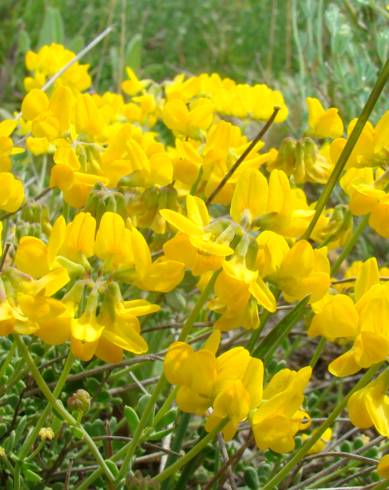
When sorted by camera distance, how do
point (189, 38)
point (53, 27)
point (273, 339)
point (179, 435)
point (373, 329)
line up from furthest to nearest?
point (189, 38) < point (53, 27) < point (179, 435) < point (273, 339) < point (373, 329)

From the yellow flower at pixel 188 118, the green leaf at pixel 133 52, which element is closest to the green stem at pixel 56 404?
the yellow flower at pixel 188 118

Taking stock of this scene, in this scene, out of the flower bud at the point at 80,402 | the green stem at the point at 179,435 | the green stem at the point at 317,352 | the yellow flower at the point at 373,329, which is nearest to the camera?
the yellow flower at the point at 373,329

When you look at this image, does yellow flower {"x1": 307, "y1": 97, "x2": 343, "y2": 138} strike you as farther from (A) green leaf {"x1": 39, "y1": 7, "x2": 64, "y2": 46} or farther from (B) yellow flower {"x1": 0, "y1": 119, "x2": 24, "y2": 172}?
(A) green leaf {"x1": 39, "y1": 7, "x2": 64, "y2": 46}

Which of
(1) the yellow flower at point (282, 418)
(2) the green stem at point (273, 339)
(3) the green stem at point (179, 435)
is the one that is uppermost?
(1) the yellow flower at point (282, 418)

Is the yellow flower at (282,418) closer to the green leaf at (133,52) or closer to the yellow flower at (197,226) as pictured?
the yellow flower at (197,226)

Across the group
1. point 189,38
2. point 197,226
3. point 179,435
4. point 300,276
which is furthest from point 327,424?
point 189,38

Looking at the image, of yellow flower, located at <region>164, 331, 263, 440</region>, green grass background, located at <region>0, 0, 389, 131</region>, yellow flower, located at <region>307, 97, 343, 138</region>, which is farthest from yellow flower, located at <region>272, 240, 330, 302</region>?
green grass background, located at <region>0, 0, 389, 131</region>

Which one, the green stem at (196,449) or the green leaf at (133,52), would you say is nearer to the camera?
the green stem at (196,449)

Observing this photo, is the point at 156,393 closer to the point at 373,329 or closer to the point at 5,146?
the point at 373,329

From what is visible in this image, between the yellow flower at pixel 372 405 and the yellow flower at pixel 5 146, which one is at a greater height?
the yellow flower at pixel 5 146
